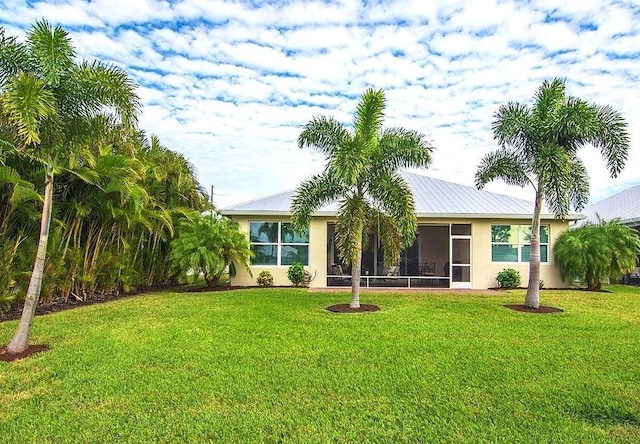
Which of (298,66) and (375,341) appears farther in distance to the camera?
(298,66)

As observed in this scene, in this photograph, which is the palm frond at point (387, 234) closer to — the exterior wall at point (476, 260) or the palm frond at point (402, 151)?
the palm frond at point (402, 151)

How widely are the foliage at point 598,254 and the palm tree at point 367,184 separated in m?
8.24

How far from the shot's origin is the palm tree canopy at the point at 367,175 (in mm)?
10305

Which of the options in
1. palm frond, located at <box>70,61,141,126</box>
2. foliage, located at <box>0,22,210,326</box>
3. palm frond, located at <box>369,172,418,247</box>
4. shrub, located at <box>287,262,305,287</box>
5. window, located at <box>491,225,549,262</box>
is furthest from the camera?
window, located at <box>491,225,549,262</box>

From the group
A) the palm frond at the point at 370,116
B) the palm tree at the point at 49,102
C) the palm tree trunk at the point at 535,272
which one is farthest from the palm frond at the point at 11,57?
the palm tree trunk at the point at 535,272

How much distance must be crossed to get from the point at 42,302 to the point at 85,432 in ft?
27.1

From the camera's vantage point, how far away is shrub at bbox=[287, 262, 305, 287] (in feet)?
52.4

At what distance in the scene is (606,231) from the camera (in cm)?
1587

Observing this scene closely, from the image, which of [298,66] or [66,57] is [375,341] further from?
[298,66]

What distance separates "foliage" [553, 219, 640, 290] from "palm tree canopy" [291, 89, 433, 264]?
833 cm

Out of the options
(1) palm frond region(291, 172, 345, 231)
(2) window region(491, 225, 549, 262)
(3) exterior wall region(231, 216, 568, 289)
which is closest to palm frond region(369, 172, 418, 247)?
(1) palm frond region(291, 172, 345, 231)

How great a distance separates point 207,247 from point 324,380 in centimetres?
999

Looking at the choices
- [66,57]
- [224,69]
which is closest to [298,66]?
[224,69]

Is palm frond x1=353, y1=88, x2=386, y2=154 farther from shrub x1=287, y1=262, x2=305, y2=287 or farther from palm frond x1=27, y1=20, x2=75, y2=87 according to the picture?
shrub x1=287, y1=262, x2=305, y2=287
